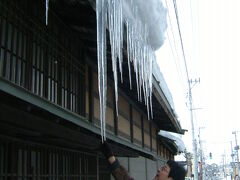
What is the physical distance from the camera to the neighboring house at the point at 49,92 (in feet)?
13.7

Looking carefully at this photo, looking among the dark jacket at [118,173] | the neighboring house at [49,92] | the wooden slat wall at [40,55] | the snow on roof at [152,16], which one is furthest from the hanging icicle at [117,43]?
the dark jacket at [118,173]

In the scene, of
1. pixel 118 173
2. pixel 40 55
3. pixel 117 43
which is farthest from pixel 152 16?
pixel 118 173

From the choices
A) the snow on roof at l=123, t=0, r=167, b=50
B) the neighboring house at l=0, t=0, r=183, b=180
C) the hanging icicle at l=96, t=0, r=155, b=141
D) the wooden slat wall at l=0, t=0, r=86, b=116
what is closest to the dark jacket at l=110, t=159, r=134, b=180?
the neighboring house at l=0, t=0, r=183, b=180

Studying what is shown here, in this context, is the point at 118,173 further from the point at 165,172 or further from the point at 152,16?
the point at 152,16

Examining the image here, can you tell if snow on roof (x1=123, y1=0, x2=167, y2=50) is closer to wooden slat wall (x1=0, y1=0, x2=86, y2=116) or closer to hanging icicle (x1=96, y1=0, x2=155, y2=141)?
hanging icicle (x1=96, y1=0, x2=155, y2=141)

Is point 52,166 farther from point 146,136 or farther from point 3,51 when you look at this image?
point 146,136

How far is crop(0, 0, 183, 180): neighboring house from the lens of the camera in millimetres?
4164

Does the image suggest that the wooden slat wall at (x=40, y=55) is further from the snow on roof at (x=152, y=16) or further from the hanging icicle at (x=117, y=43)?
the snow on roof at (x=152, y=16)

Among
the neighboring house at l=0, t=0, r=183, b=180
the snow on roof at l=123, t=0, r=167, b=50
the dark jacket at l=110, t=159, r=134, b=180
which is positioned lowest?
the dark jacket at l=110, t=159, r=134, b=180

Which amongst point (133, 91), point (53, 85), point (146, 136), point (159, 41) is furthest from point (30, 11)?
point (146, 136)

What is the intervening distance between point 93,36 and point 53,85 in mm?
1266

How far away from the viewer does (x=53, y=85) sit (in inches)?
219

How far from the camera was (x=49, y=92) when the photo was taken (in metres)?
5.39

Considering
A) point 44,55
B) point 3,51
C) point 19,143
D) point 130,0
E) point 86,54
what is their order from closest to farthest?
point 3,51 → point 19,143 → point 44,55 → point 130,0 → point 86,54
